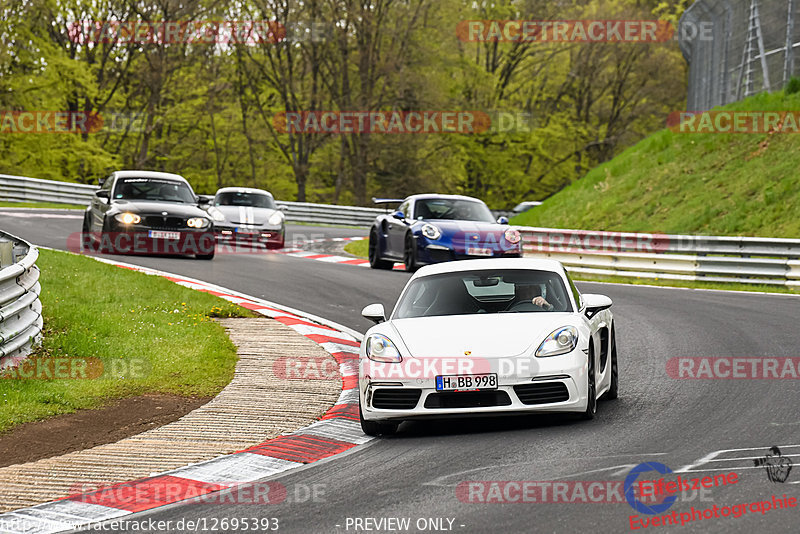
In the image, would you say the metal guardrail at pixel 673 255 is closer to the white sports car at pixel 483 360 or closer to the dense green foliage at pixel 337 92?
the white sports car at pixel 483 360

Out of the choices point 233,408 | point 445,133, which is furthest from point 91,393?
point 445,133

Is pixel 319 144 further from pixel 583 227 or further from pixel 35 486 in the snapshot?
pixel 35 486

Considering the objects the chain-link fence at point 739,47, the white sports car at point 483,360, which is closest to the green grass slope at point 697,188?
the chain-link fence at point 739,47

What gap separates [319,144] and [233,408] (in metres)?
44.5

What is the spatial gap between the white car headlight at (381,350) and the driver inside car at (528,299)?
119 centimetres

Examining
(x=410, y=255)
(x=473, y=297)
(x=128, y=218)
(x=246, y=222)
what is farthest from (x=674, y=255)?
(x=473, y=297)

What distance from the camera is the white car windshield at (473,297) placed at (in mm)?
8469

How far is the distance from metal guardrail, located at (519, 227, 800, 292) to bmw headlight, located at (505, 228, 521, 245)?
3384 millimetres

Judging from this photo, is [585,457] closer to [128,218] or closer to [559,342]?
[559,342]

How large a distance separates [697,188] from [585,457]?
20.5 metres

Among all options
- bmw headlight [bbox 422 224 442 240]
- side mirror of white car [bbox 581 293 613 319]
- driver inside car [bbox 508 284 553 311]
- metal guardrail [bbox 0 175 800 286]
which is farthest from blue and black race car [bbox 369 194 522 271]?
side mirror of white car [bbox 581 293 613 319]

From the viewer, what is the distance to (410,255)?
19.4 meters

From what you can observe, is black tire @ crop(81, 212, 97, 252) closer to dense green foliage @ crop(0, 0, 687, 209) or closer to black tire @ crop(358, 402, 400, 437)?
black tire @ crop(358, 402, 400, 437)

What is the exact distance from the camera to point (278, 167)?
55.9 meters
